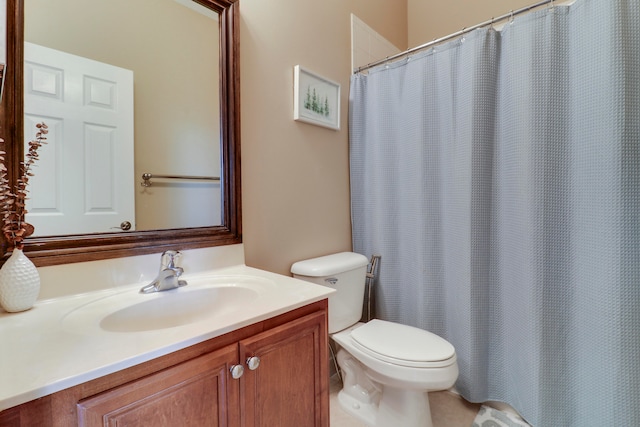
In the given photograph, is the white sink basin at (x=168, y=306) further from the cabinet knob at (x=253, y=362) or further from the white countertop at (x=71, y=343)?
the cabinet knob at (x=253, y=362)

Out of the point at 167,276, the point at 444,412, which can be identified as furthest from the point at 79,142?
the point at 444,412

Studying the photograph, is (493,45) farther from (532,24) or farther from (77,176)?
(77,176)

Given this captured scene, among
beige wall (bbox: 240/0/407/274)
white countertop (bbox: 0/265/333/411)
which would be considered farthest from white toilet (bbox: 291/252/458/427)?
white countertop (bbox: 0/265/333/411)

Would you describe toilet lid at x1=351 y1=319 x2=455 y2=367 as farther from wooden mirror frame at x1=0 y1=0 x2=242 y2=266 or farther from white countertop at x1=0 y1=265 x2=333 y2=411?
wooden mirror frame at x1=0 y1=0 x2=242 y2=266

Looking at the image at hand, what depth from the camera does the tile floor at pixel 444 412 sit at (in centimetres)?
137

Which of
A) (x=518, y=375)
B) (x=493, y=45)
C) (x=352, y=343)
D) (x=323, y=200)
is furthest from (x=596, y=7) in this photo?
(x=352, y=343)

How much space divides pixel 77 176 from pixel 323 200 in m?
1.06

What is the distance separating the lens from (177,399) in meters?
0.62

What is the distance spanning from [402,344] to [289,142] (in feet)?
3.42

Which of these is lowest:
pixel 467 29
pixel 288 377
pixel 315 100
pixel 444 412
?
pixel 444 412

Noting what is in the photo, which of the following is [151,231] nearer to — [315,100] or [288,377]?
[288,377]

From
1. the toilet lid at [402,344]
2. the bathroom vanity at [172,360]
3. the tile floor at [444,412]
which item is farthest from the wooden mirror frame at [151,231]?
the tile floor at [444,412]

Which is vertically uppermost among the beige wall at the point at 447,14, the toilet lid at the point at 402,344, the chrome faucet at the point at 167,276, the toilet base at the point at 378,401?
the beige wall at the point at 447,14

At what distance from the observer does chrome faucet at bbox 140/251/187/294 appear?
36.5 inches
